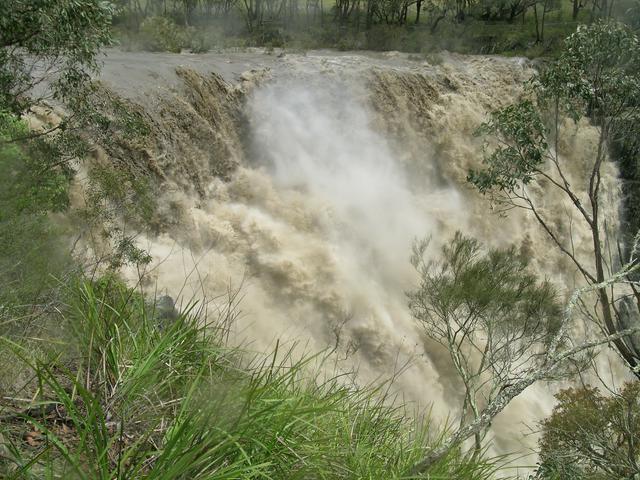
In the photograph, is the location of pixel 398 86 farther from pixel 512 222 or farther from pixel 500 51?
pixel 500 51

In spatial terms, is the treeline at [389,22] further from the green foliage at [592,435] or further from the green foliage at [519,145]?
the green foliage at [592,435]

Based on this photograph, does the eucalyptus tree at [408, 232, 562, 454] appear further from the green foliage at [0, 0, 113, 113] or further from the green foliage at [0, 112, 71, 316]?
the green foliage at [0, 0, 113, 113]

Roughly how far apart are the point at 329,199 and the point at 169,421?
10.2 m

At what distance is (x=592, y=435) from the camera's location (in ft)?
17.8

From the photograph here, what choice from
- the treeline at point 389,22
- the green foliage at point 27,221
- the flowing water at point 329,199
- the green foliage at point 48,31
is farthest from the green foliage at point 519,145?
the treeline at point 389,22

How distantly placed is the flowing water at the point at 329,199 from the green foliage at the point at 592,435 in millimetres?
1087

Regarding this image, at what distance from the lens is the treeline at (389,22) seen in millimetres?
29094

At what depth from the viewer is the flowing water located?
31.5ft

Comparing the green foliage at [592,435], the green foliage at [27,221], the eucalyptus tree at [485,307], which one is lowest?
the green foliage at [27,221]

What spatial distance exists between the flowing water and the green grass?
4455 mm

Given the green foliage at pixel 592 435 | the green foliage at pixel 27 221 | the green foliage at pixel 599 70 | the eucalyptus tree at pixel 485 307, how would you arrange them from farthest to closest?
the eucalyptus tree at pixel 485 307
the green foliage at pixel 599 70
the green foliage at pixel 592 435
the green foliage at pixel 27 221

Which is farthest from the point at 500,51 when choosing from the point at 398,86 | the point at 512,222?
the point at 512,222

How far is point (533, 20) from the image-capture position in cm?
3494

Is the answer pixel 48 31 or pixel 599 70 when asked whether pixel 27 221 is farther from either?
pixel 599 70
